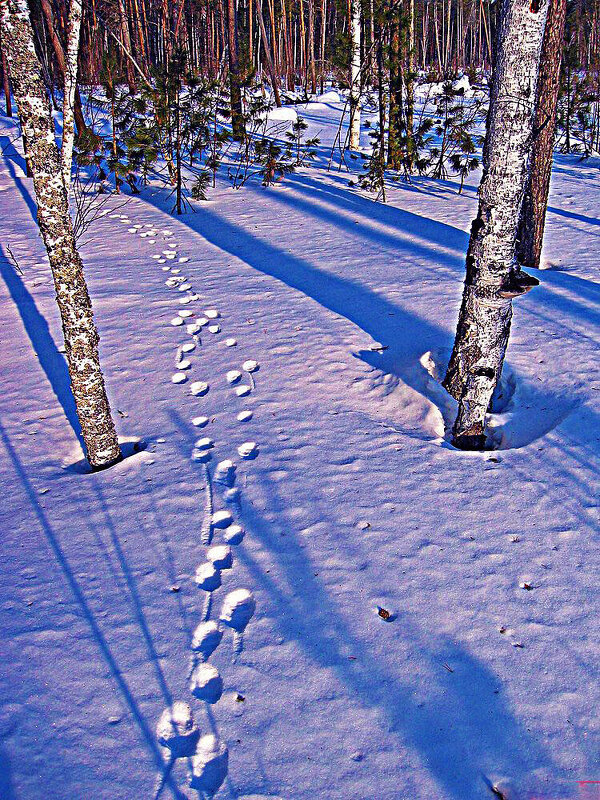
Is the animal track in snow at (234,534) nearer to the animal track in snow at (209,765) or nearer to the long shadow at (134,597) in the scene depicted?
the long shadow at (134,597)

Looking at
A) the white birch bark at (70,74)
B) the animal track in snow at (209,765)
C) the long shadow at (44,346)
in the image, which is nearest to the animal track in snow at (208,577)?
the animal track in snow at (209,765)

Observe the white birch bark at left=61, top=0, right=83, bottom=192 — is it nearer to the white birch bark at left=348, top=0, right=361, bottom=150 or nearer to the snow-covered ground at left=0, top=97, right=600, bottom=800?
the snow-covered ground at left=0, top=97, right=600, bottom=800

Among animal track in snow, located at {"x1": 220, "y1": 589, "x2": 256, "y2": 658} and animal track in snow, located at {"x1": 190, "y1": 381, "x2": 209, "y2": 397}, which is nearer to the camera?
animal track in snow, located at {"x1": 220, "y1": 589, "x2": 256, "y2": 658}

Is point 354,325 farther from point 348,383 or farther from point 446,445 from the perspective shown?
point 446,445

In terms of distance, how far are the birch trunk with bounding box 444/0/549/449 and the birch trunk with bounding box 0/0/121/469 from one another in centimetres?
209

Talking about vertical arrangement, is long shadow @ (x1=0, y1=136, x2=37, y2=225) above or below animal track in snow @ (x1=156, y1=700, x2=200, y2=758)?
above

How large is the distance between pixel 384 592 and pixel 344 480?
0.76m

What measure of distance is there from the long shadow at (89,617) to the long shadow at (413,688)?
0.58 meters

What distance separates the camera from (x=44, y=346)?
15.6ft

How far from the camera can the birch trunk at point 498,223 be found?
8.93 feet

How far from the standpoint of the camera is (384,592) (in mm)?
2336

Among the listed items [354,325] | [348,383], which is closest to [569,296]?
[354,325]

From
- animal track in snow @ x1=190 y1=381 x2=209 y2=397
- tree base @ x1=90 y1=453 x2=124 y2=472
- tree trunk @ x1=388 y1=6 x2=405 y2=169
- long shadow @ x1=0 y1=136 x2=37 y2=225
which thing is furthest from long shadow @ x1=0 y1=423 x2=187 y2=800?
tree trunk @ x1=388 y1=6 x2=405 y2=169

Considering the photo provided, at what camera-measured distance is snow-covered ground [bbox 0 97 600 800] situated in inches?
70.2
